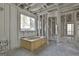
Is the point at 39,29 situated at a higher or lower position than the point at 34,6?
lower

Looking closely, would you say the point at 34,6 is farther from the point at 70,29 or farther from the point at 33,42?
the point at 70,29

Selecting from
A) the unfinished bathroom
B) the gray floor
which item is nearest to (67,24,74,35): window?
Result: the unfinished bathroom

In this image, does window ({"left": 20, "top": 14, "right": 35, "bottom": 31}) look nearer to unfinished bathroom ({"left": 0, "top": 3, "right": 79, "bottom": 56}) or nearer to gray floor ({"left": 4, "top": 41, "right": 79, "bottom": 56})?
unfinished bathroom ({"left": 0, "top": 3, "right": 79, "bottom": 56})

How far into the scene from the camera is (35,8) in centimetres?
186

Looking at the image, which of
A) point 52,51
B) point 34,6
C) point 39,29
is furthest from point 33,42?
point 34,6

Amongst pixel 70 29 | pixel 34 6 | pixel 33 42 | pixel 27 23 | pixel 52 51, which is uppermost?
pixel 34 6

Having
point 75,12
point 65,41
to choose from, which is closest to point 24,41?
point 65,41

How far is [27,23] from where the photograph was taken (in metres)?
1.86

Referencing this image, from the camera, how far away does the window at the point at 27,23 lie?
1.82 metres

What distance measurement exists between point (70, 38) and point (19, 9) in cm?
111

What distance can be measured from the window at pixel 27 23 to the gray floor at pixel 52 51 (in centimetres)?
41

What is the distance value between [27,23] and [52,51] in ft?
2.36

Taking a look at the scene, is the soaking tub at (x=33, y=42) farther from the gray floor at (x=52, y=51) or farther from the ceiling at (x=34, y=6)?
the ceiling at (x=34, y=6)

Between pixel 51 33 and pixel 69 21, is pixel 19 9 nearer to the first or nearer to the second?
pixel 51 33
